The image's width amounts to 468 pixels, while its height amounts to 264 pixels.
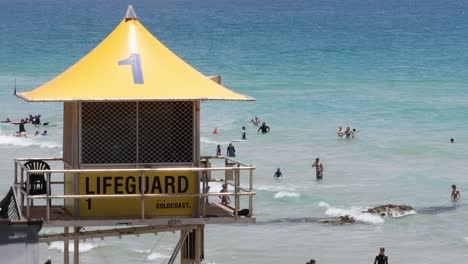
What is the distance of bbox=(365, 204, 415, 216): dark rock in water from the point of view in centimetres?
4488

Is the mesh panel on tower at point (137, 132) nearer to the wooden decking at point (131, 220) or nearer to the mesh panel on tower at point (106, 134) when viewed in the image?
the mesh panel on tower at point (106, 134)

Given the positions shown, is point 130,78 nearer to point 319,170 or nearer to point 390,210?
point 390,210

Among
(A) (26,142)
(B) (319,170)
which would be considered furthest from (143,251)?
(A) (26,142)

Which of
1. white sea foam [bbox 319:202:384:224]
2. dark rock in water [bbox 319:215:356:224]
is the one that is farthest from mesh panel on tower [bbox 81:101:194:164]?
white sea foam [bbox 319:202:384:224]

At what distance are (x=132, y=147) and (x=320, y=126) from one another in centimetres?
5708

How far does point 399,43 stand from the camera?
150m

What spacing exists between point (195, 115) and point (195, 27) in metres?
159

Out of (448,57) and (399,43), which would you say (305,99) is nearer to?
(448,57)

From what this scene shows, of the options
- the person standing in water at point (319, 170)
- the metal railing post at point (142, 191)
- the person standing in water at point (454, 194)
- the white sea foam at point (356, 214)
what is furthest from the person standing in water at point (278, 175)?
the metal railing post at point (142, 191)

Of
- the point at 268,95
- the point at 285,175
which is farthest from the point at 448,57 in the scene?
the point at 285,175

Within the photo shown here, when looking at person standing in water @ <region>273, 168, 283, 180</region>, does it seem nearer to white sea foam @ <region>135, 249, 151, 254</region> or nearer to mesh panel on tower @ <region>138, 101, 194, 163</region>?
white sea foam @ <region>135, 249, 151, 254</region>

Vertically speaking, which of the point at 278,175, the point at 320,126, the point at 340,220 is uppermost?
the point at 320,126

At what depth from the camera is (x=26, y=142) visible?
63.8 meters

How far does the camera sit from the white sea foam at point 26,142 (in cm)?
6262
